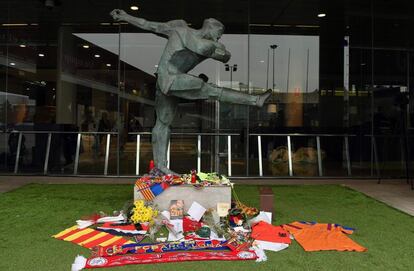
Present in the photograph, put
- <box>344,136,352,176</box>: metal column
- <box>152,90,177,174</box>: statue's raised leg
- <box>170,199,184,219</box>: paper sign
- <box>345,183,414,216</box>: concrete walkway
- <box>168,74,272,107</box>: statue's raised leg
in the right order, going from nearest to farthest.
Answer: <box>170,199,184,219</box>: paper sign → <box>168,74,272,107</box>: statue's raised leg → <box>152,90,177,174</box>: statue's raised leg → <box>345,183,414,216</box>: concrete walkway → <box>344,136,352,176</box>: metal column

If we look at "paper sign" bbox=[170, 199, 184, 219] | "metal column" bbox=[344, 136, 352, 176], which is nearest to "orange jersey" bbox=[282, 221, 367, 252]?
"paper sign" bbox=[170, 199, 184, 219]

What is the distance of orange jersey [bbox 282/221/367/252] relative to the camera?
160 inches

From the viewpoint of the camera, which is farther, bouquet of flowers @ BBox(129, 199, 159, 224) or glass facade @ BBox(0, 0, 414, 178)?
glass facade @ BBox(0, 0, 414, 178)

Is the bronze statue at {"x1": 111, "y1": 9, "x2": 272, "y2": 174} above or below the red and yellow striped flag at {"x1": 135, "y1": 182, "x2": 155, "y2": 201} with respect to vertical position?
above

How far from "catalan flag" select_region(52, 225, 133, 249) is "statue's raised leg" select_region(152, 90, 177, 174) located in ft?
4.60

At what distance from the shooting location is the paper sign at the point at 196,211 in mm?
4898

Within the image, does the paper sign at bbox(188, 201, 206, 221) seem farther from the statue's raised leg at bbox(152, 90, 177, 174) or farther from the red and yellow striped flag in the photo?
the statue's raised leg at bbox(152, 90, 177, 174)

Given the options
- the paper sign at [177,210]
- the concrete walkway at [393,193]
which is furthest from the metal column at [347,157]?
the paper sign at [177,210]

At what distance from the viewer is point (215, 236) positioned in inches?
174

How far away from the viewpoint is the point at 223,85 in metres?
11.0

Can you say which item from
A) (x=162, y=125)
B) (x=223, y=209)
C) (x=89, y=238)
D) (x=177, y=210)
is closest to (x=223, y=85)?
(x=162, y=125)

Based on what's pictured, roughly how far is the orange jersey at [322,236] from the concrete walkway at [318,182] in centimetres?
239

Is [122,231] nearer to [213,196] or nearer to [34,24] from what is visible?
[213,196]

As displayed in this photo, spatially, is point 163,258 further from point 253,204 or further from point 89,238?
point 253,204
